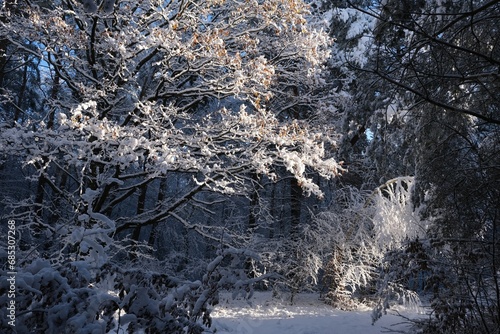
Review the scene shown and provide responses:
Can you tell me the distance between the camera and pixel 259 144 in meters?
7.84

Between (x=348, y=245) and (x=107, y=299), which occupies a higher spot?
(x=348, y=245)

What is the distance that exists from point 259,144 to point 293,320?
355 cm

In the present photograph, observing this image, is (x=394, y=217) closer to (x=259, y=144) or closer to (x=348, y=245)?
(x=348, y=245)

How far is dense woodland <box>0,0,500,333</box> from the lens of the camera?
224 cm

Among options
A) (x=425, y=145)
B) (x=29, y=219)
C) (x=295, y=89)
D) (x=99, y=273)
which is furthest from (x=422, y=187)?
(x=295, y=89)

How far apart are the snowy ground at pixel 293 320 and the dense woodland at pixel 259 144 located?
0.72 metres

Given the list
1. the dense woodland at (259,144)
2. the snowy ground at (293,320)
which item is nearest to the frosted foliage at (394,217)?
the dense woodland at (259,144)

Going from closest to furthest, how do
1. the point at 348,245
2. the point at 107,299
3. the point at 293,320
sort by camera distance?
the point at 107,299, the point at 293,320, the point at 348,245

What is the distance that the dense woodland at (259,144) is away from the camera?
224 cm

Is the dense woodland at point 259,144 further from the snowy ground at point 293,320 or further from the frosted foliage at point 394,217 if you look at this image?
the snowy ground at point 293,320

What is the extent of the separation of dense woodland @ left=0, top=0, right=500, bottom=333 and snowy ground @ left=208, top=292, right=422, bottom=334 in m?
0.72

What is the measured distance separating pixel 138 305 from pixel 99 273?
21.0 inches

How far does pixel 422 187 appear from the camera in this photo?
4.86 meters

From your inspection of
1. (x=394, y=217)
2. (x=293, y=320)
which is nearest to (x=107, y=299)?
(x=293, y=320)
